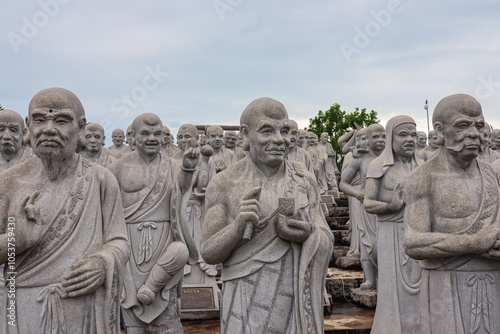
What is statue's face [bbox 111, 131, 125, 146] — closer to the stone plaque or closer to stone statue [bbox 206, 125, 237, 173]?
stone statue [bbox 206, 125, 237, 173]

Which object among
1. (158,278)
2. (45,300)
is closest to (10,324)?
(45,300)

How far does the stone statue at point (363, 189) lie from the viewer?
875 centimetres

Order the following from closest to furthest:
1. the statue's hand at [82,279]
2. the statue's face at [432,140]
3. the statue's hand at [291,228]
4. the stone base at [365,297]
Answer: the statue's hand at [82,279] < the statue's hand at [291,228] < the stone base at [365,297] < the statue's face at [432,140]

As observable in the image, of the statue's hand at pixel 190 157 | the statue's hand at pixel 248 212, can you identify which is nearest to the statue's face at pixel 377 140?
the statue's hand at pixel 190 157

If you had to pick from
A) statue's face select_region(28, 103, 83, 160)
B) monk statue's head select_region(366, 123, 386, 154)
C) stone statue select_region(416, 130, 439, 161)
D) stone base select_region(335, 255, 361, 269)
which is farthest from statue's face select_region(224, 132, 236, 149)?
statue's face select_region(28, 103, 83, 160)

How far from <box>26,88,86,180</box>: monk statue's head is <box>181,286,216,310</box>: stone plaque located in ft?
21.2

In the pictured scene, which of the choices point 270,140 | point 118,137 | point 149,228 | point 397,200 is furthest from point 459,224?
point 118,137

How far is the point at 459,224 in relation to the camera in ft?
13.7

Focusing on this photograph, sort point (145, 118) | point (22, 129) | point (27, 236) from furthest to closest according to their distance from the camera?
point (145, 118) < point (22, 129) < point (27, 236)

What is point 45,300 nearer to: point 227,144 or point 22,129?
point 22,129

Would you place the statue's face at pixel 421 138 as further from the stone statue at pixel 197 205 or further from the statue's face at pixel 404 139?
the statue's face at pixel 404 139

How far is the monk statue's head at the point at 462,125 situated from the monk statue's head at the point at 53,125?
2.91m

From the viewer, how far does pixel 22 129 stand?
663 cm

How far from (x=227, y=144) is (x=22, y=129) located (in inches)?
368
